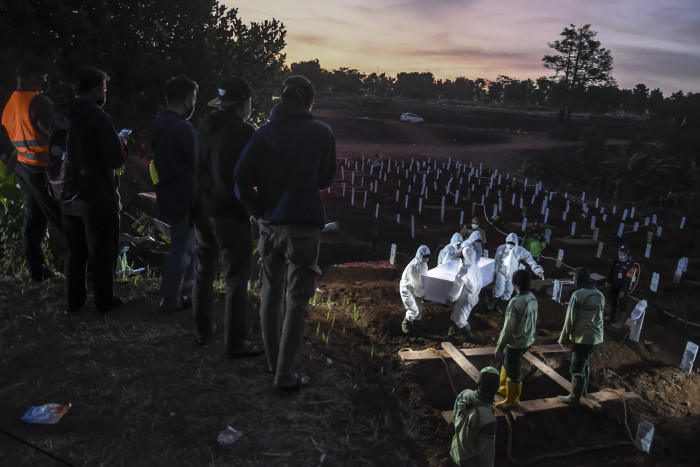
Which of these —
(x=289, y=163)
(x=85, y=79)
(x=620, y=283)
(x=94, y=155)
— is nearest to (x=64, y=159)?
(x=94, y=155)

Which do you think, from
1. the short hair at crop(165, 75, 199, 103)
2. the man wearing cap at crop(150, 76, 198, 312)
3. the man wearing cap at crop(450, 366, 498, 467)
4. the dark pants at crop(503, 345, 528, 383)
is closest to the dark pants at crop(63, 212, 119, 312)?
the man wearing cap at crop(150, 76, 198, 312)

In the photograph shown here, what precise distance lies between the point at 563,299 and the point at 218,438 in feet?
27.4

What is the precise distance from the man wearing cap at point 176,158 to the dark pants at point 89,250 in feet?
1.61

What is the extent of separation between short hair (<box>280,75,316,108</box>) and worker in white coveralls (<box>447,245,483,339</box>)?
490 centimetres

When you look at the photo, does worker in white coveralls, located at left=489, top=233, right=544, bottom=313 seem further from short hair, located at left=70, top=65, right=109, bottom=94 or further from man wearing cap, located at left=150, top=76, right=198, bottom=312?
short hair, located at left=70, top=65, right=109, bottom=94

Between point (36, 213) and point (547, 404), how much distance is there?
591 centimetres

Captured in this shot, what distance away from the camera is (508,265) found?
27.8 feet

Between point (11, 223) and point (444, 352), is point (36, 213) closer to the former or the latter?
point (11, 223)

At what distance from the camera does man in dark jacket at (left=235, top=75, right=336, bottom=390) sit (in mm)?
2969

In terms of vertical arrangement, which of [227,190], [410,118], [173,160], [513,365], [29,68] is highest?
[410,118]

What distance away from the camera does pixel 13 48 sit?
6.39 metres

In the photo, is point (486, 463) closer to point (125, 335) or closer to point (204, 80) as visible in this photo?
point (125, 335)

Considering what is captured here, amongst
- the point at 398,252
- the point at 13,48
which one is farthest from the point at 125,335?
the point at 398,252

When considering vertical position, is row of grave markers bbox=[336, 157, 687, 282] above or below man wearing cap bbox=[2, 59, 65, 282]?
below
